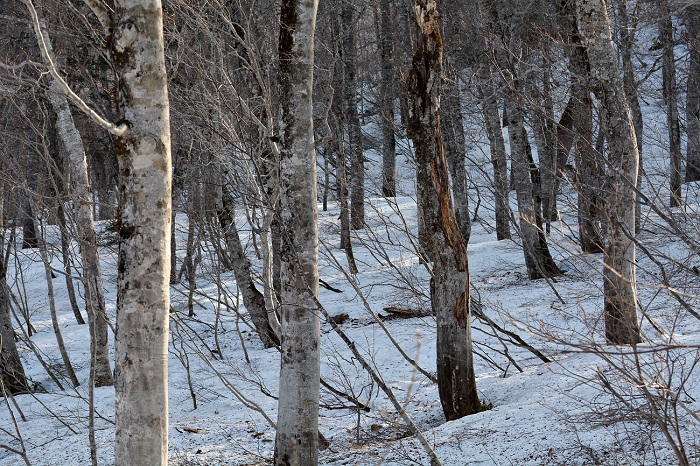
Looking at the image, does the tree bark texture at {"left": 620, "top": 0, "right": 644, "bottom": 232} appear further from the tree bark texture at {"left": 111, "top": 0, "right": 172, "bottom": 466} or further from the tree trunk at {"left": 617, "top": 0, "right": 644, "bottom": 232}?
→ the tree bark texture at {"left": 111, "top": 0, "right": 172, "bottom": 466}

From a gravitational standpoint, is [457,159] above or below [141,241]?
above

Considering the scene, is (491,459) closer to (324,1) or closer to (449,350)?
(449,350)

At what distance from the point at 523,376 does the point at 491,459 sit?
2411 millimetres

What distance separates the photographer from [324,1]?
17.3 meters

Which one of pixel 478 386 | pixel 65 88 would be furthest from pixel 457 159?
pixel 65 88

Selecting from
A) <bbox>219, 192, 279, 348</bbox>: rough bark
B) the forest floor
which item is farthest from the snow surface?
<bbox>219, 192, 279, 348</bbox>: rough bark

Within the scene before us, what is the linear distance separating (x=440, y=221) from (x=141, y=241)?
327cm

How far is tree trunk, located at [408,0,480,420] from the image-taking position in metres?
6.01

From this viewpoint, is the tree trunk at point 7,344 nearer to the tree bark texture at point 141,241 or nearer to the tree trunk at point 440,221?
the tree trunk at point 440,221

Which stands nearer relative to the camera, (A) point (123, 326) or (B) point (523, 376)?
(A) point (123, 326)

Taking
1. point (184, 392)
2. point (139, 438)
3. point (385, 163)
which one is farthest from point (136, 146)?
point (385, 163)

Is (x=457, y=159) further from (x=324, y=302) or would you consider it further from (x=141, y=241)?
(x=141, y=241)

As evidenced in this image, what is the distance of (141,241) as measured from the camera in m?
3.40

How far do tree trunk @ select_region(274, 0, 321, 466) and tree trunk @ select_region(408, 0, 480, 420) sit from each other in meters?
1.35
